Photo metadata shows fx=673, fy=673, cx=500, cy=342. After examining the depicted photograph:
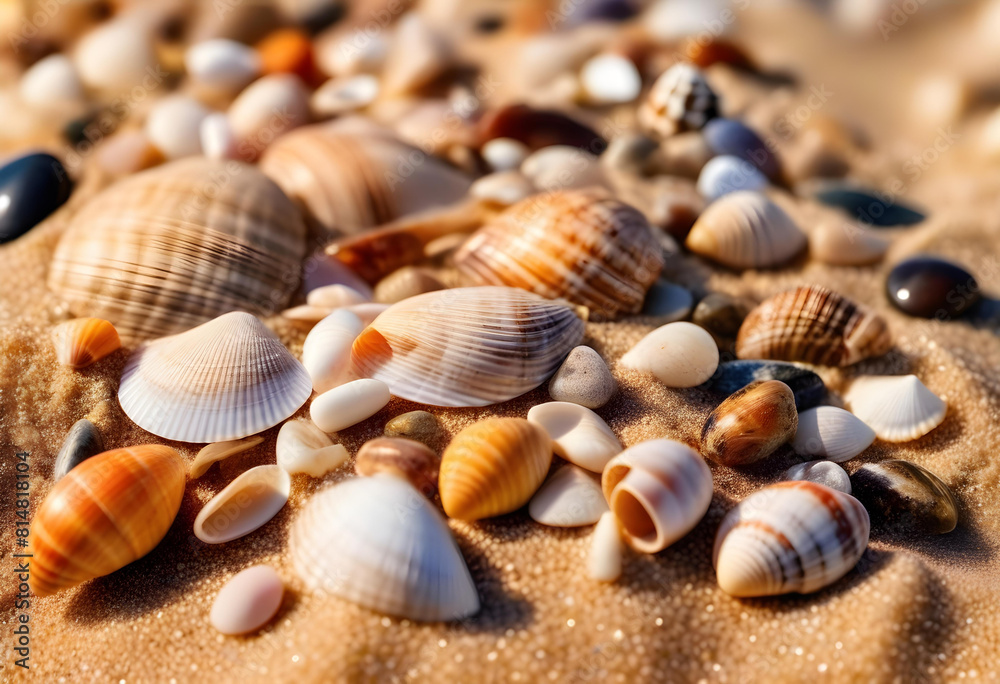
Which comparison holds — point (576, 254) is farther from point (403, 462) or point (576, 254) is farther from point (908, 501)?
point (908, 501)

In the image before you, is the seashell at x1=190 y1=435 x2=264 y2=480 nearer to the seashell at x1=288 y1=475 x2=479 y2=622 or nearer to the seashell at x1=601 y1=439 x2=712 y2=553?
the seashell at x1=288 y1=475 x2=479 y2=622

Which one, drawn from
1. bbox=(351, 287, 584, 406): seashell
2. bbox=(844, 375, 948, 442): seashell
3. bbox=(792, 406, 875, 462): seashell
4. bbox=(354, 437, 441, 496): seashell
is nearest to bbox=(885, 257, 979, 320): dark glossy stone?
bbox=(844, 375, 948, 442): seashell

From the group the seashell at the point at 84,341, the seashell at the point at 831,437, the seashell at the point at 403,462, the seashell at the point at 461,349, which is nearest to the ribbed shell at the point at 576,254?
the seashell at the point at 461,349

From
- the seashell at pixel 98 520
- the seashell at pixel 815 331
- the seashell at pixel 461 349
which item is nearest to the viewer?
the seashell at pixel 98 520

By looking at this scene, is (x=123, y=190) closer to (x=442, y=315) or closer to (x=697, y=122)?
(x=442, y=315)

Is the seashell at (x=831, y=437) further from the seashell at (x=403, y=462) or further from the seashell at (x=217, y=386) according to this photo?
the seashell at (x=217, y=386)

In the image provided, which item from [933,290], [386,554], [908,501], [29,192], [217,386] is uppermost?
[29,192]

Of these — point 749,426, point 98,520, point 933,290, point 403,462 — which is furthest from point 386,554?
point 933,290

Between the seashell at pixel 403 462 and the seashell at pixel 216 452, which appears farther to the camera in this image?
the seashell at pixel 216 452
